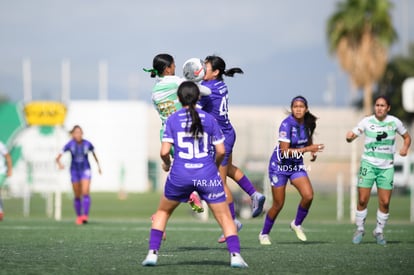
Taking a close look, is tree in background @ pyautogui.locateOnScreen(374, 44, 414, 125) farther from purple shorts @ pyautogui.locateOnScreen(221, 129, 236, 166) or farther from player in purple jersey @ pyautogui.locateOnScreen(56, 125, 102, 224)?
purple shorts @ pyautogui.locateOnScreen(221, 129, 236, 166)

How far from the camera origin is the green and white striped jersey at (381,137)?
14.6 meters

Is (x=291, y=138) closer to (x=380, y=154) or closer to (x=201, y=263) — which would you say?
(x=380, y=154)

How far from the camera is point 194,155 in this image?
380 inches

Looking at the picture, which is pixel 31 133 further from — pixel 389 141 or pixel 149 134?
pixel 389 141

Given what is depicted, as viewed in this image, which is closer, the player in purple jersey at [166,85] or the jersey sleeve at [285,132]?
the player in purple jersey at [166,85]

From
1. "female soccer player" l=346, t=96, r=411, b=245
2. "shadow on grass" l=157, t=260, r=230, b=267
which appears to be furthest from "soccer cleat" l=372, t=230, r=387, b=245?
"shadow on grass" l=157, t=260, r=230, b=267

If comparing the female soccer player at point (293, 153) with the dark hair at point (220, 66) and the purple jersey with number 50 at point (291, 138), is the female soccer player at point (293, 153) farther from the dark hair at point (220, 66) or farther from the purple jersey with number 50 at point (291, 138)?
the dark hair at point (220, 66)

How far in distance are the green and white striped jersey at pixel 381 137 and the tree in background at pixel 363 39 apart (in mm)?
30255

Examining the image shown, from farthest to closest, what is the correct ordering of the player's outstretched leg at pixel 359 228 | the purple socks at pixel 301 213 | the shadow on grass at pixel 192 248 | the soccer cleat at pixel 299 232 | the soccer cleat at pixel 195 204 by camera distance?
the player's outstretched leg at pixel 359 228 < the soccer cleat at pixel 299 232 < the purple socks at pixel 301 213 < the shadow on grass at pixel 192 248 < the soccer cleat at pixel 195 204

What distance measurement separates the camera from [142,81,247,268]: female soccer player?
964 centimetres

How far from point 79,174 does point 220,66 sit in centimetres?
993

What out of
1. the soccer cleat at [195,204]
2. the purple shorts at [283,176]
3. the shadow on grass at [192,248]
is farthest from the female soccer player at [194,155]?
the purple shorts at [283,176]

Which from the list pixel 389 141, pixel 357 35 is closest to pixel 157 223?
pixel 389 141

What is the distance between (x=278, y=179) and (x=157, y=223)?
4414 millimetres
